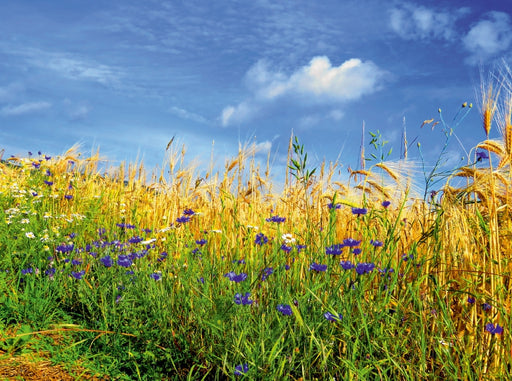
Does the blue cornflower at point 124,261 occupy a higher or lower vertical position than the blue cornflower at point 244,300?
higher

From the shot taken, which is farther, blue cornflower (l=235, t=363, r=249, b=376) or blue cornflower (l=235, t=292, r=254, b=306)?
blue cornflower (l=235, t=292, r=254, b=306)

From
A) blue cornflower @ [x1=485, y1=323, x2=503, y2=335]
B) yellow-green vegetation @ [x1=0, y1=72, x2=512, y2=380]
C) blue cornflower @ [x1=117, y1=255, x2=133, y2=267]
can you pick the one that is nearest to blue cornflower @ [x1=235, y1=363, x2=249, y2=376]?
yellow-green vegetation @ [x1=0, y1=72, x2=512, y2=380]

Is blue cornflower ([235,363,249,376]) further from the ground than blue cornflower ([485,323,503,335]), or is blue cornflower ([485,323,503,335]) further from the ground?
blue cornflower ([485,323,503,335])

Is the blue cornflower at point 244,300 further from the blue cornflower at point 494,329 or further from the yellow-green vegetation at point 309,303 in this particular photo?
the blue cornflower at point 494,329

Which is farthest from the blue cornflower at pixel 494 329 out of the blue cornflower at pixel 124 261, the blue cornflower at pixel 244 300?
the blue cornflower at pixel 124 261

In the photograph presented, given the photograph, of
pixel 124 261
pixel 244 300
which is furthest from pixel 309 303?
pixel 124 261

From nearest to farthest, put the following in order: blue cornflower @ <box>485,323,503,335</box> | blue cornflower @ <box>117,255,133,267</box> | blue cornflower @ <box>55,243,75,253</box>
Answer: blue cornflower @ <box>485,323,503,335</box> → blue cornflower @ <box>117,255,133,267</box> → blue cornflower @ <box>55,243,75,253</box>

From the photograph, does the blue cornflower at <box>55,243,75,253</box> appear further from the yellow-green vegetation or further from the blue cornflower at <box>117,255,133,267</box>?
the blue cornflower at <box>117,255,133,267</box>

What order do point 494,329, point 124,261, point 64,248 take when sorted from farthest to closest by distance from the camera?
point 64,248, point 124,261, point 494,329

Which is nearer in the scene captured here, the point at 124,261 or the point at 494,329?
the point at 494,329

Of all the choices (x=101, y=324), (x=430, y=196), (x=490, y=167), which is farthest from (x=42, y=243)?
(x=490, y=167)

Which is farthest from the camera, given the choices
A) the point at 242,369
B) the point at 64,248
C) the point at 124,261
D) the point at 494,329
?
the point at 64,248

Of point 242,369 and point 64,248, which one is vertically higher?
point 64,248

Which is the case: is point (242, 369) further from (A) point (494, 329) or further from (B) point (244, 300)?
(A) point (494, 329)
